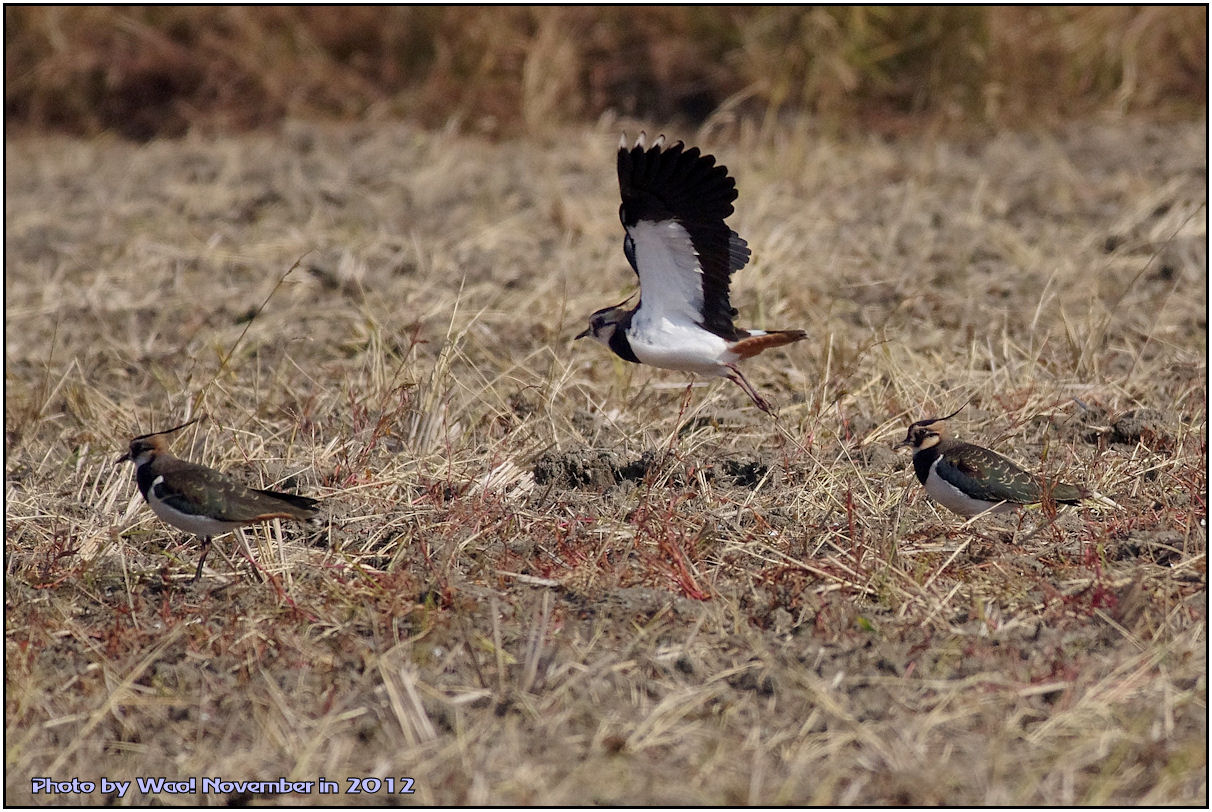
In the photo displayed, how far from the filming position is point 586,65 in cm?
1183

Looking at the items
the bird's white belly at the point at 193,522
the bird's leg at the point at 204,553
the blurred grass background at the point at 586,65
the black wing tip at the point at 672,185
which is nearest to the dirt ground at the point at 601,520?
the bird's leg at the point at 204,553

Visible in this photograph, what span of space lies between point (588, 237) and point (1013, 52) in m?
4.48

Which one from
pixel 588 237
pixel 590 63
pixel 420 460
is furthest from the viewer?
pixel 590 63

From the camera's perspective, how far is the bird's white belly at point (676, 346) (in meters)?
5.55

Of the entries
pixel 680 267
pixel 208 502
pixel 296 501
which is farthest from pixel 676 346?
pixel 208 502

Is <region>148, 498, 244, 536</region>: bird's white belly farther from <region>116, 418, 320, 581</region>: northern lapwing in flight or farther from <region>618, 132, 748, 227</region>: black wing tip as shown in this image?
<region>618, 132, 748, 227</region>: black wing tip

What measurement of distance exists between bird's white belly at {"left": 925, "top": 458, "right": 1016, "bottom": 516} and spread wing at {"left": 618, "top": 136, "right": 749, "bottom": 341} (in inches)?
43.4

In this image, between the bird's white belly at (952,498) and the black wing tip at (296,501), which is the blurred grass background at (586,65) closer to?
the bird's white belly at (952,498)

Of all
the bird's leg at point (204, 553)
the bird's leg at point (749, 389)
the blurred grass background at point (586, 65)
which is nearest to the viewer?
the bird's leg at point (204, 553)

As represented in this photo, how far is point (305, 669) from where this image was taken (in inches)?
170

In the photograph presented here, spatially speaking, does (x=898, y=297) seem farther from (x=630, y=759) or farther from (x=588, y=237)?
(x=630, y=759)

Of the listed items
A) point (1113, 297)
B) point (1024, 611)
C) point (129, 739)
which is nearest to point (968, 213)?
point (1113, 297)

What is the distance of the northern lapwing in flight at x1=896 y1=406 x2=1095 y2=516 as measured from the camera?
4832mm

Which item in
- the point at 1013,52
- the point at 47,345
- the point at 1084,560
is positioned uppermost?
the point at 1013,52
